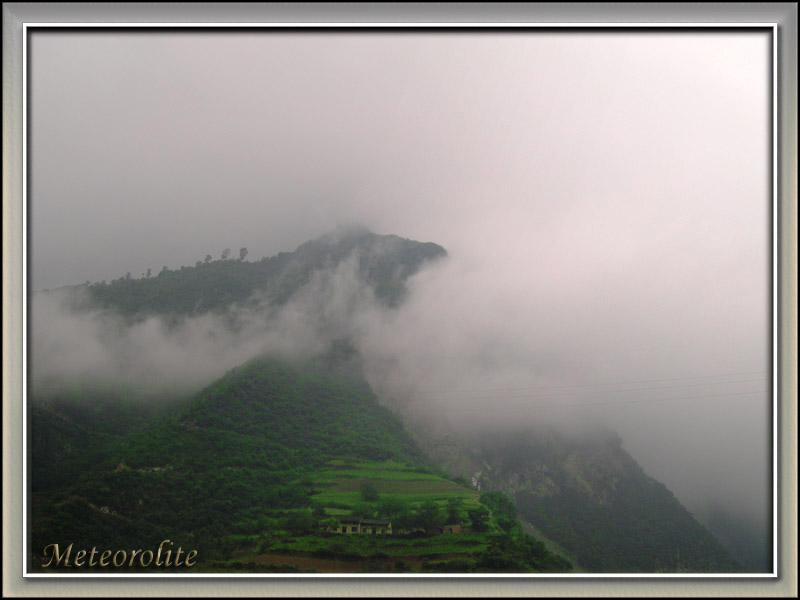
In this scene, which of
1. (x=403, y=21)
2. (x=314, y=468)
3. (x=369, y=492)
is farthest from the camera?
(x=314, y=468)

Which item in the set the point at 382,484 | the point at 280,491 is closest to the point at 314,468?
the point at 280,491

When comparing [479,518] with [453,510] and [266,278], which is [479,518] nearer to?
[453,510]

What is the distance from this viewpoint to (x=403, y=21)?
2.76 metres

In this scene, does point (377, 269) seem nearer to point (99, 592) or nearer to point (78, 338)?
point (78, 338)

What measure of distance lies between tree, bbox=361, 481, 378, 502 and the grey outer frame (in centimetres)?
113

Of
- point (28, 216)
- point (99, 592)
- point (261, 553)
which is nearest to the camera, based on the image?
point (99, 592)

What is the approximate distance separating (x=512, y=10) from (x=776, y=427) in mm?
2973

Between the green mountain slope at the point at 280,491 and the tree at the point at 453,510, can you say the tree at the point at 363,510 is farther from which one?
the tree at the point at 453,510

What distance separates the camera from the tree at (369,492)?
12.3ft

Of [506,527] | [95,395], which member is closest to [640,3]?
[506,527]

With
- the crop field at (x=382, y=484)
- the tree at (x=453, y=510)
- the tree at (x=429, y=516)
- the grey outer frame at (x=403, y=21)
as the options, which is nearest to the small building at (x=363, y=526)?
the crop field at (x=382, y=484)

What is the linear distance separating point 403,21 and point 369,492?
3564 mm

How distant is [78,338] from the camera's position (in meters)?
3.54

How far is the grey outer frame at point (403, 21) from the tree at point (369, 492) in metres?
1.13
